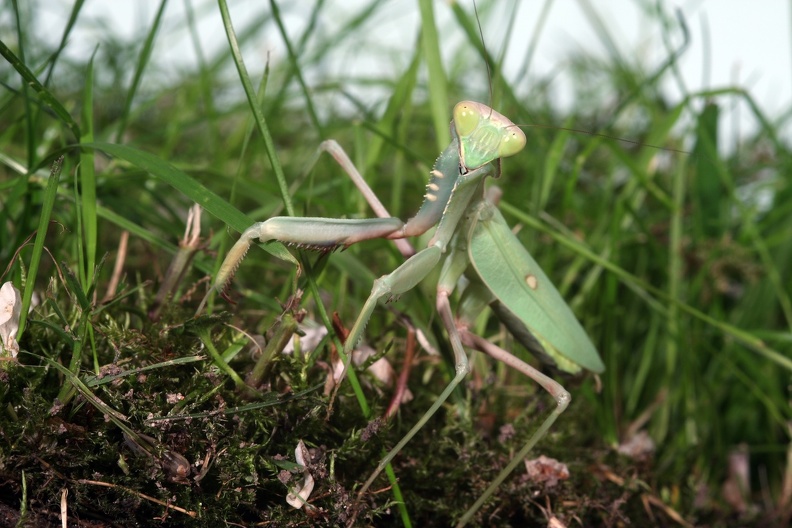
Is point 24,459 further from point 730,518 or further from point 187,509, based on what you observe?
point 730,518

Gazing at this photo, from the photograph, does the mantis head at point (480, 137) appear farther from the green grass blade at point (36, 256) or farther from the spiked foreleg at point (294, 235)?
the green grass blade at point (36, 256)

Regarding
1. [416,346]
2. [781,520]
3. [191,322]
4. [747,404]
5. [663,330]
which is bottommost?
[781,520]

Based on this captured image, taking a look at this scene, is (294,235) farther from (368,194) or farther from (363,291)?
(363,291)

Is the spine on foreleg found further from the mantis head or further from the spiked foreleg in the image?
the mantis head

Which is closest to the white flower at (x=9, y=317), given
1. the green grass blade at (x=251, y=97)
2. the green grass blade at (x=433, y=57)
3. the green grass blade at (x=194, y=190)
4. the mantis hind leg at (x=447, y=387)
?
the green grass blade at (x=194, y=190)

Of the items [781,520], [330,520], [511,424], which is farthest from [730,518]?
[330,520]

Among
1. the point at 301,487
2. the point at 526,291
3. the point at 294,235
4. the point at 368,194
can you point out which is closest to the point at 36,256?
the point at 294,235
